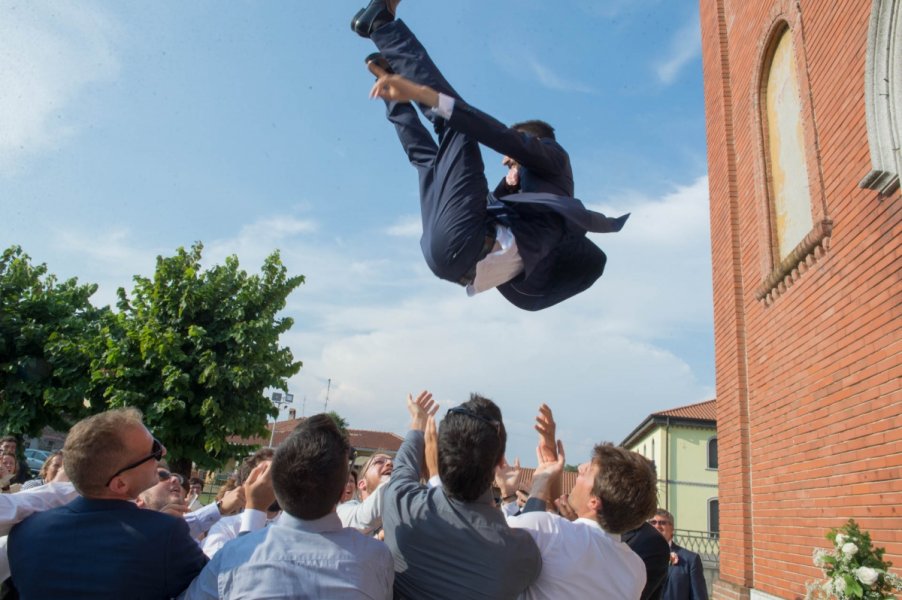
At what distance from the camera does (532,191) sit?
12.3ft

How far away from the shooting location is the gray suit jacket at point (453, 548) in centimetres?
256

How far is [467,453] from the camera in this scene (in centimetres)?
265

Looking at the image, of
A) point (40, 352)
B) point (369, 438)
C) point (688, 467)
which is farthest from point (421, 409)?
point (369, 438)

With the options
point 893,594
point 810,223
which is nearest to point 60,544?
point 893,594

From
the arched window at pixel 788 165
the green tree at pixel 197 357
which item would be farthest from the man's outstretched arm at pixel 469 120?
the green tree at pixel 197 357

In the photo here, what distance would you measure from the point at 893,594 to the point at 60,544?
17.0 feet

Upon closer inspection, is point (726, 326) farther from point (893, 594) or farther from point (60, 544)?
point (60, 544)

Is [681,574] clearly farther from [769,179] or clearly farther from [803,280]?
[769,179]

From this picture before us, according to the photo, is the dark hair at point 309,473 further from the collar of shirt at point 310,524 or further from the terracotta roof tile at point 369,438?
the terracotta roof tile at point 369,438

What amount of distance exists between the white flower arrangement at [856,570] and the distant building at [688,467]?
3227 centimetres

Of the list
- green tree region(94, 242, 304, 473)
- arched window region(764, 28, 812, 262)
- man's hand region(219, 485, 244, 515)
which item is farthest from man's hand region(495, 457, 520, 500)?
green tree region(94, 242, 304, 473)

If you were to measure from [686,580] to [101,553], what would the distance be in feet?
17.0

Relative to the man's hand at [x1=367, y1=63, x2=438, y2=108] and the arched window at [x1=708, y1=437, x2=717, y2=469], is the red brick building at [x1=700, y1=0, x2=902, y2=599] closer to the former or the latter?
the man's hand at [x1=367, y1=63, x2=438, y2=108]

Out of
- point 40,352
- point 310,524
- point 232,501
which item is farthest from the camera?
point 40,352
